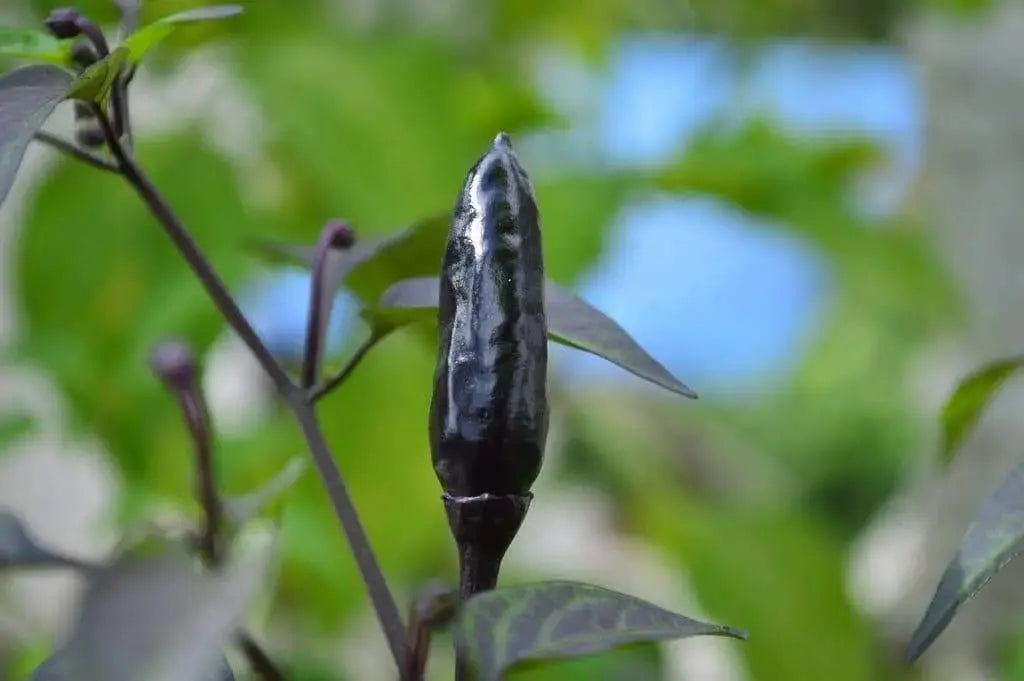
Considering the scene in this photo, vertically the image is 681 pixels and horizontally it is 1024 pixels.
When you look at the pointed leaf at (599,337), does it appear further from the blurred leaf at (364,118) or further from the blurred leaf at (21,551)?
the blurred leaf at (364,118)

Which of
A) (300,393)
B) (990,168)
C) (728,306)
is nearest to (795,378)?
(728,306)

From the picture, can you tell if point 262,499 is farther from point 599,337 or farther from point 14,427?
point 14,427

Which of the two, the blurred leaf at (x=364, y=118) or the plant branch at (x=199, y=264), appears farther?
the blurred leaf at (x=364, y=118)

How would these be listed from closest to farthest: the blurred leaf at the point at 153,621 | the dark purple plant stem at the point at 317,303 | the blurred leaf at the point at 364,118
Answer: the blurred leaf at the point at 153,621 < the dark purple plant stem at the point at 317,303 < the blurred leaf at the point at 364,118

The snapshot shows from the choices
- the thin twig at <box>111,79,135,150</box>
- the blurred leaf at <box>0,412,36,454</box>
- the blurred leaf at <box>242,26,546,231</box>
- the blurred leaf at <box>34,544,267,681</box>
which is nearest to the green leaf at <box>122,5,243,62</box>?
the thin twig at <box>111,79,135,150</box>

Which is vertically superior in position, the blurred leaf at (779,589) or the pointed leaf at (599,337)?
the pointed leaf at (599,337)

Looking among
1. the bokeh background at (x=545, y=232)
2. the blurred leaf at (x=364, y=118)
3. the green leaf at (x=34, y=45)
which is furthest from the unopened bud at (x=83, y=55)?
the blurred leaf at (x=364, y=118)

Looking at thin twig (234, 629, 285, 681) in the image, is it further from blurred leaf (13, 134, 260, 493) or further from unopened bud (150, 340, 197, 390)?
blurred leaf (13, 134, 260, 493)
